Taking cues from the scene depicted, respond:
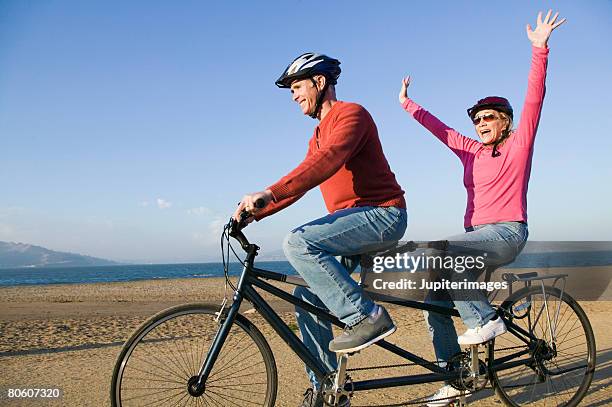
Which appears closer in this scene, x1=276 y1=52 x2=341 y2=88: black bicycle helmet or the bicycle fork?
the bicycle fork

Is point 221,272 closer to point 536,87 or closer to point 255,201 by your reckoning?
point 536,87

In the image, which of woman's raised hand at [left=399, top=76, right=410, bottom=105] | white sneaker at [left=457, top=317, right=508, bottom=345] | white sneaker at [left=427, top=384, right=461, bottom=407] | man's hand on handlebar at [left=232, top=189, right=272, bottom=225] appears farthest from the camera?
woman's raised hand at [left=399, top=76, right=410, bottom=105]

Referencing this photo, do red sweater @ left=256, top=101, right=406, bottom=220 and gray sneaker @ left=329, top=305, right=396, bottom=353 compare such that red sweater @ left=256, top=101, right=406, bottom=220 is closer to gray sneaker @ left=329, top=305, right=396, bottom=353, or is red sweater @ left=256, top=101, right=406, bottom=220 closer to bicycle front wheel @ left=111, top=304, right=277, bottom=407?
gray sneaker @ left=329, top=305, right=396, bottom=353

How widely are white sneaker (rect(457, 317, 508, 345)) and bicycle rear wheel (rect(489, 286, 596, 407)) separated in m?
0.22

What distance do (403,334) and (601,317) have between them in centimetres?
412

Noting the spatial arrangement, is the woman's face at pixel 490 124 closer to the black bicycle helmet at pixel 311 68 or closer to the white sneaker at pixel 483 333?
the black bicycle helmet at pixel 311 68

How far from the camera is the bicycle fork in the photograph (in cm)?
296

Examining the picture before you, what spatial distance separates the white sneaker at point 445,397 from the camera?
3402 mm

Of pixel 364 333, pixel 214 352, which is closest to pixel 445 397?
pixel 364 333

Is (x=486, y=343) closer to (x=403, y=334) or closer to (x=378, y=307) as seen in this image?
(x=378, y=307)

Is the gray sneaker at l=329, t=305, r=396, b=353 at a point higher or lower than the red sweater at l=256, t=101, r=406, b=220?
lower

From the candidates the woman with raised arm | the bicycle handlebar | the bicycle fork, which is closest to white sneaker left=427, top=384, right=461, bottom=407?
the woman with raised arm

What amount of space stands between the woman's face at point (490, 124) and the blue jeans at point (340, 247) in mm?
1280

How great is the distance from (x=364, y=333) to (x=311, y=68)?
66.5 inches
